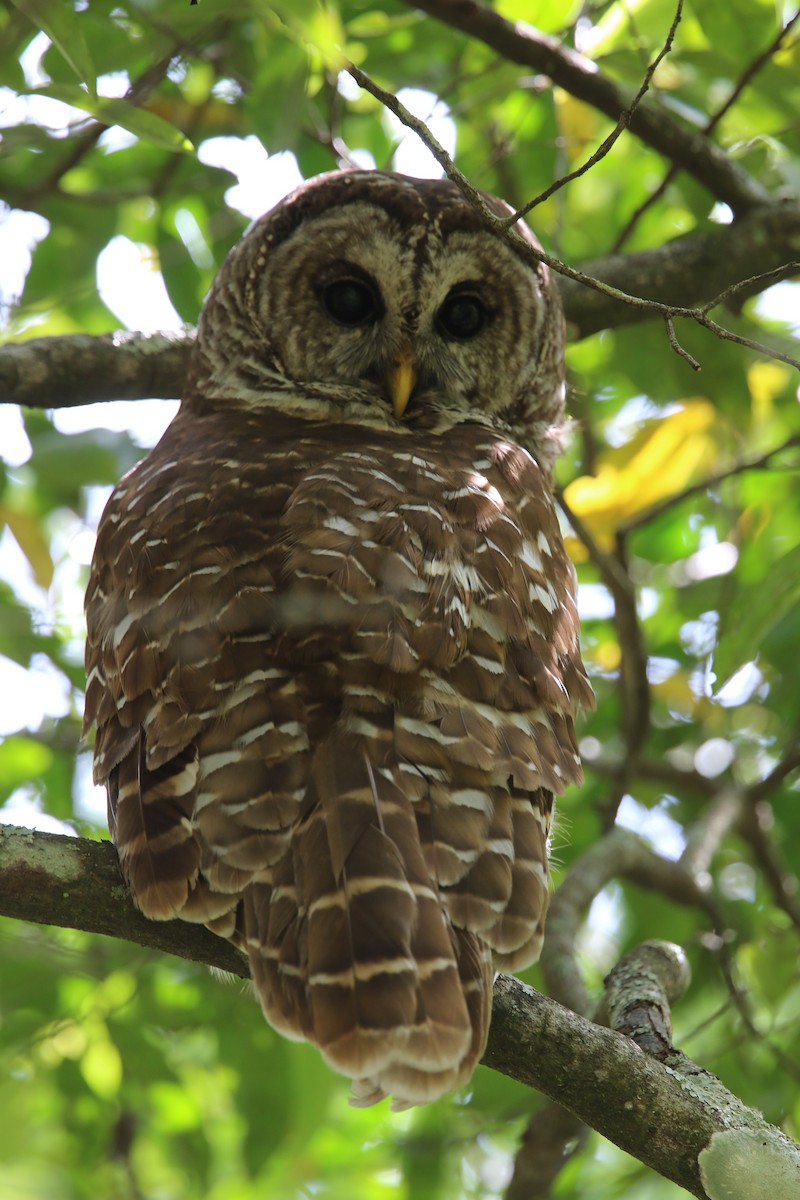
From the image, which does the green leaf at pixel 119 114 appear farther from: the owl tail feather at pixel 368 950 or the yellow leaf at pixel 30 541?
the yellow leaf at pixel 30 541

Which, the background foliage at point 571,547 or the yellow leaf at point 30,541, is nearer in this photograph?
the background foliage at point 571,547

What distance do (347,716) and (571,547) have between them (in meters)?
2.04

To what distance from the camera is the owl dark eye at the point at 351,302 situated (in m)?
3.26

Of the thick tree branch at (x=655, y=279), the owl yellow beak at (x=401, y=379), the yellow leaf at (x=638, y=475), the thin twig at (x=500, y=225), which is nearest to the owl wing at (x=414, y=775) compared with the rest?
the thin twig at (x=500, y=225)

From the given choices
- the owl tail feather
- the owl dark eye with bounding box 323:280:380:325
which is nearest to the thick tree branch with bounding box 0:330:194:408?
the owl dark eye with bounding box 323:280:380:325

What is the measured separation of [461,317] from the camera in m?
3.31

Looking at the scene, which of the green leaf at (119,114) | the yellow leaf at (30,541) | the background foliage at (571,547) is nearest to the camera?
the green leaf at (119,114)

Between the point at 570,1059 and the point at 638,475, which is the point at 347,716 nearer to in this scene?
the point at 570,1059

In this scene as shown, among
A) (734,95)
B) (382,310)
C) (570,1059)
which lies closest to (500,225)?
(570,1059)

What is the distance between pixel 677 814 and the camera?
14.1 ft

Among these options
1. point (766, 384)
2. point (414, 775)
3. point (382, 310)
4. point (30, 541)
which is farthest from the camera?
point (766, 384)

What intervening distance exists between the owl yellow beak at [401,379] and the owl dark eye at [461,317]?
0.64 feet

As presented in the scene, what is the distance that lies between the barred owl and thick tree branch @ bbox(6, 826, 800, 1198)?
8 centimetres

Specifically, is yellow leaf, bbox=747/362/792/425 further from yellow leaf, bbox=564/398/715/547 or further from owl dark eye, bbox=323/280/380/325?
owl dark eye, bbox=323/280/380/325
